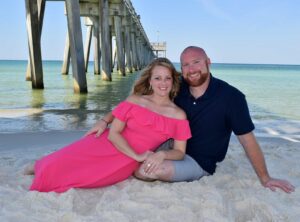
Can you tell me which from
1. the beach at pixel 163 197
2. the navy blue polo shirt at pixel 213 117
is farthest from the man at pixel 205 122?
the beach at pixel 163 197

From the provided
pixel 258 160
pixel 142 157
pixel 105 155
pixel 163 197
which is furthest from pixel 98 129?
pixel 258 160

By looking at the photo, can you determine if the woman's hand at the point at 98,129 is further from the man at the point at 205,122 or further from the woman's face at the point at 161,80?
the woman's face at the point at 161,80

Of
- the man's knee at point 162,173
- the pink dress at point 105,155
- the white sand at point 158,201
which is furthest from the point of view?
the man's knee at point 162,173

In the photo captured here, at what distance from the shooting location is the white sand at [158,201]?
256 cm

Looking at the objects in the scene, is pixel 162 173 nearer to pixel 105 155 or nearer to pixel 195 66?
pixel 105 155

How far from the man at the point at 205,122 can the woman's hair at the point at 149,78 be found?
7cm

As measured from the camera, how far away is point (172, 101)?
10.8 ft

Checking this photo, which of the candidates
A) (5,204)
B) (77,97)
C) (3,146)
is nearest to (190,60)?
(5,204)

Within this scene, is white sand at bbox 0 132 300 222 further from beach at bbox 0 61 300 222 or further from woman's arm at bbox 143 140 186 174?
woman's arm at bbox 143 140 186 174

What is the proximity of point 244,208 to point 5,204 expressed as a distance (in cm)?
167

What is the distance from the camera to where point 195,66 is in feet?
10.3

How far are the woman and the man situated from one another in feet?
0.37

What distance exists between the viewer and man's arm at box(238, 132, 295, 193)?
3158 millimetres

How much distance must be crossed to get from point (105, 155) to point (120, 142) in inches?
6.3
